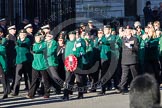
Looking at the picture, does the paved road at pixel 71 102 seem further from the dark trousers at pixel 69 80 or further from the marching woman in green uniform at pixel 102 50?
the marching woman in green uniform at pixel 102 50

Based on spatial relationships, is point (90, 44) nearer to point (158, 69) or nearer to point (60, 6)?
point (158, 69)

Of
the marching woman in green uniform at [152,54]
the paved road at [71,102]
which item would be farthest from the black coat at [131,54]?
the marching woman in green uniform at [152,54]

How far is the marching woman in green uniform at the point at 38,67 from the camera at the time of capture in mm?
11773

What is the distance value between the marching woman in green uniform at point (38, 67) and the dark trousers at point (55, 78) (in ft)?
0.72

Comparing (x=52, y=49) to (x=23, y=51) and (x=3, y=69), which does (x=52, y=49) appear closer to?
(x=23, y=51)

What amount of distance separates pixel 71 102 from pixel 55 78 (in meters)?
1.06

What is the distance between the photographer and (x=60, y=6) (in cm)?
1970

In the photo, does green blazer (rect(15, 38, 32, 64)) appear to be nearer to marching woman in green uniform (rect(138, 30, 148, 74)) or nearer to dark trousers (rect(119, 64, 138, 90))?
dark trousers (rect(119, 64, 138, 90))

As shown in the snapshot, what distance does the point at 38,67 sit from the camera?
39.0 feet

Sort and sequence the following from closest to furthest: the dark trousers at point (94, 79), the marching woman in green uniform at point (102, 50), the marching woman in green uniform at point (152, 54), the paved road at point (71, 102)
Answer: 1. the paved road at point (71, 102)
2. the marching woman in green uniform at point (102, 50)
3. the dark trousers at point (94, 79)
4. the marching woman in green uniform at point (152, 54)

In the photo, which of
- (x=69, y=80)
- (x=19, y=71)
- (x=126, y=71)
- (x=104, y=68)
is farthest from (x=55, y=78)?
(x=126, y=71)

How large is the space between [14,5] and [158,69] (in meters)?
7.18

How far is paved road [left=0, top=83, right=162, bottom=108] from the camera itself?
429 inches

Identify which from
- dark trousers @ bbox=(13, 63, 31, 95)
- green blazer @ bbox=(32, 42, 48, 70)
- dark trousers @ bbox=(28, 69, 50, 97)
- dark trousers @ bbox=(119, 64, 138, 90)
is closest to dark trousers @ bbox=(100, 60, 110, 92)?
dark trousers @ bbox=(119, 64, 138, 90)
